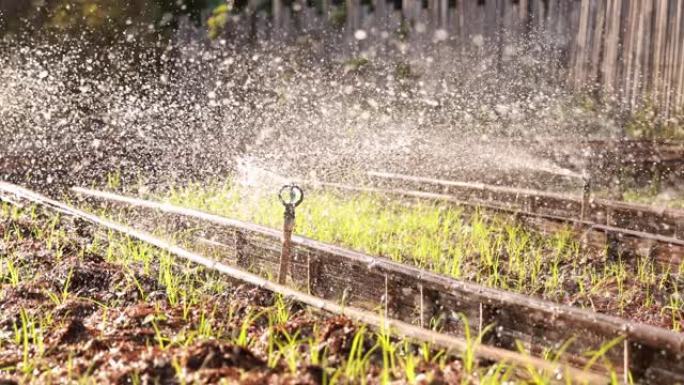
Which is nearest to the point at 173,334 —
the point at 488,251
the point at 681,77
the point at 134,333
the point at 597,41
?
the point at 134,333

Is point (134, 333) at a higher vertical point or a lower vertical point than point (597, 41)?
lower

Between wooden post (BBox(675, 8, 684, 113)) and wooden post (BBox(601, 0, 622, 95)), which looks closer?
wooden post (BBox(675, 8, 684, 113))

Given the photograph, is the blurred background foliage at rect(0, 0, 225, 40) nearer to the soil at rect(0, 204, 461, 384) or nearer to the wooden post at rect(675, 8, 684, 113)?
the soil at rect(0, 204, 461, 384)

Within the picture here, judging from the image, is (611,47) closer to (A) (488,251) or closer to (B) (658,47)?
(B) (658,47)

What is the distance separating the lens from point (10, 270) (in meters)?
5.03

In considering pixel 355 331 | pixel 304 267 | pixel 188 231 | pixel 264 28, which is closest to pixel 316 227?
pixel 188 231

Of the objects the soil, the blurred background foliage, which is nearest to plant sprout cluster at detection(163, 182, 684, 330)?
the soil

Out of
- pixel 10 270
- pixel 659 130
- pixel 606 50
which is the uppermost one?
pixel 606 50

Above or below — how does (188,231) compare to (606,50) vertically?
below

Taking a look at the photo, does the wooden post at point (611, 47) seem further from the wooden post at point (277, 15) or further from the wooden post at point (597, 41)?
the wooden post at point (277, 15)

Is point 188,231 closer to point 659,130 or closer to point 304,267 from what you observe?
point 304,267

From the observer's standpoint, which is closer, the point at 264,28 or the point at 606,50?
the point at 606,50

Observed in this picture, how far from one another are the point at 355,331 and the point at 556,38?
5.56 metres

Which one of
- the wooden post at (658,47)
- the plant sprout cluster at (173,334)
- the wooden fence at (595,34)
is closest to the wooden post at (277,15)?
the wooden fence at (595,34)
